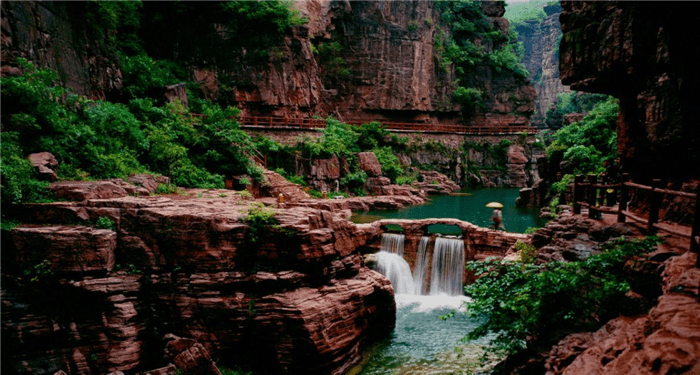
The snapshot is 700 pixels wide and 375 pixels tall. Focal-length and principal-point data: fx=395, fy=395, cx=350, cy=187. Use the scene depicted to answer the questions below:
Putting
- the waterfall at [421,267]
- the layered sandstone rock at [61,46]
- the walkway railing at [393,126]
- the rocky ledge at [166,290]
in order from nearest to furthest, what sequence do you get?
1. the rocky ledge at [166,290]
2. the layered sandstone rock at [61,46]
3. the waterfall at [421,267]
4. the walkway railing at [393,126]

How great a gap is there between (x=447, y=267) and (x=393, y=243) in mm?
2265

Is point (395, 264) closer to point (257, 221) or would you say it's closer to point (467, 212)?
point (257, 221)

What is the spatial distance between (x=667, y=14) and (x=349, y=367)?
9.13 metres

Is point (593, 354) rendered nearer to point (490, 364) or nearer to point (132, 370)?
point (490, 364)

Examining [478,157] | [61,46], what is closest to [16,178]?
[61,46]

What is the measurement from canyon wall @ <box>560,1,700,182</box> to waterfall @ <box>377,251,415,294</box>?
8.25 metres

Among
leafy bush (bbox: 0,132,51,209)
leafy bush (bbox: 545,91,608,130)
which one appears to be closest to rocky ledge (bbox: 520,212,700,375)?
leafy bush (bbox: 0,132,51,209)

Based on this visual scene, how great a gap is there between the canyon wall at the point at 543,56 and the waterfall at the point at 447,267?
163 feet

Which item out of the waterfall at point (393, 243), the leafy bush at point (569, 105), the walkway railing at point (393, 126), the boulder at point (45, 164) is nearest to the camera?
the boulder at point (45, 164)

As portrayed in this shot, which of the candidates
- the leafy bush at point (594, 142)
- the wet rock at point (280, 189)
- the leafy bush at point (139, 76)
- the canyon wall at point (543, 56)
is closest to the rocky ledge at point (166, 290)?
the wet rock at point (280, 189)

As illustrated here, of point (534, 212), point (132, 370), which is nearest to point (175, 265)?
point (132, 370)

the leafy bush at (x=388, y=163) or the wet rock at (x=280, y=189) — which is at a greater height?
the leafy bush at (x=388, y=163)

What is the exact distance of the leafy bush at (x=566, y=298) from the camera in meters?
5.00

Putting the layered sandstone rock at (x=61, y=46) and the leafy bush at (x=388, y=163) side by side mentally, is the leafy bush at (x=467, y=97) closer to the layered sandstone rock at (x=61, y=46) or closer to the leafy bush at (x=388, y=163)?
the leafy bush at (x=388, y=163)
